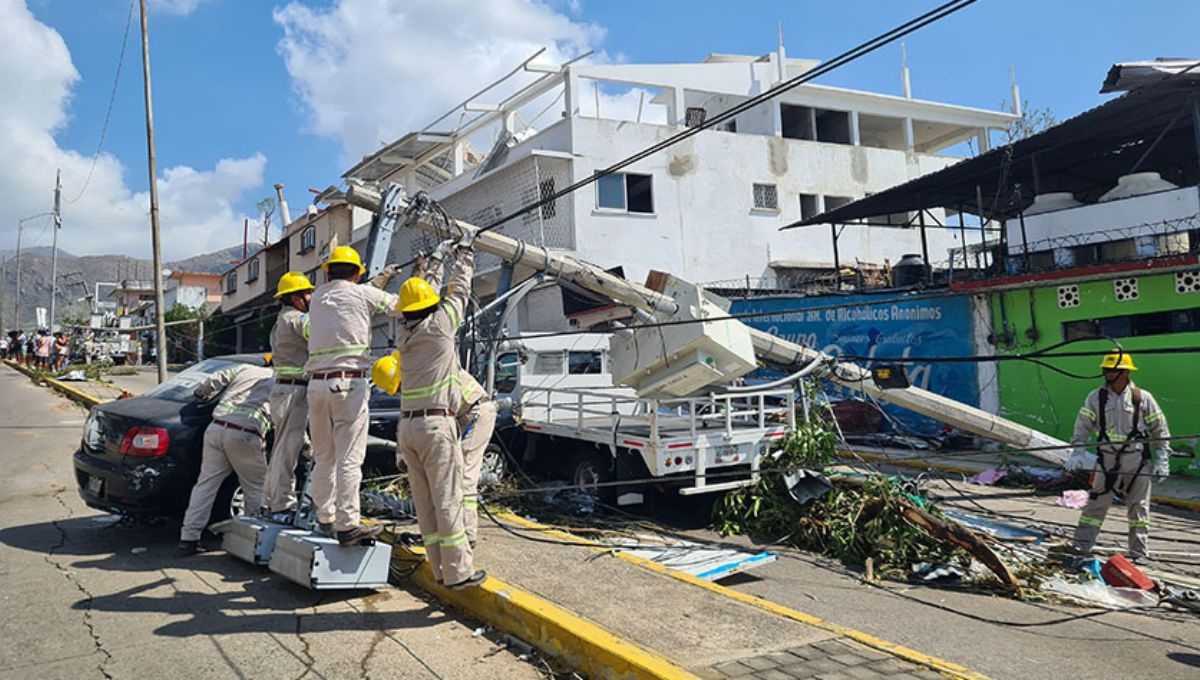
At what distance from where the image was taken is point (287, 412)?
5793 millimetres

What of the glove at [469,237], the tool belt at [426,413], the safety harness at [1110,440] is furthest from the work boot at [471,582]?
the safety harness at [1110,440]

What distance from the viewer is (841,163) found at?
982 inches

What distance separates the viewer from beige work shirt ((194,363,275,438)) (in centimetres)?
602

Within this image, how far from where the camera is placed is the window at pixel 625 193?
66.9ft

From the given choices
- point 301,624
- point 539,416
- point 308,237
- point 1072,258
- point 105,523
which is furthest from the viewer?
point 308,237

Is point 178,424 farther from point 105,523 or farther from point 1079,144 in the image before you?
point 1079,144

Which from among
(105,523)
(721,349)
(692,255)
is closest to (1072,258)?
(721,349)

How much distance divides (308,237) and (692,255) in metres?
15.2

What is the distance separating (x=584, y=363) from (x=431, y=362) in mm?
6494

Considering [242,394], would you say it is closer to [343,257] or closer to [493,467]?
[343,257]

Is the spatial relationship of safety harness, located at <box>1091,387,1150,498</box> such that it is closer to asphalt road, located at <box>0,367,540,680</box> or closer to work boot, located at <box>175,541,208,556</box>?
asphalt road, located at <box>0,367,540,680</box>

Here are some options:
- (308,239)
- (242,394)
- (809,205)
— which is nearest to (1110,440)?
(242,394)

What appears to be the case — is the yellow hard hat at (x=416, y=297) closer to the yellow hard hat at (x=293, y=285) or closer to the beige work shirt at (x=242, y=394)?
the yellow hard hat at (x=293, y=285)

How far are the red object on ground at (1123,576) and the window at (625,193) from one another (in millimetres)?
15558
